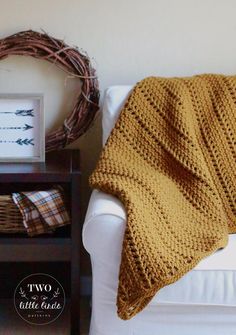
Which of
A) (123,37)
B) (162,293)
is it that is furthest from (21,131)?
(162,293)

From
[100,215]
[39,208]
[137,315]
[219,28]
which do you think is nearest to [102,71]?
[219,28]

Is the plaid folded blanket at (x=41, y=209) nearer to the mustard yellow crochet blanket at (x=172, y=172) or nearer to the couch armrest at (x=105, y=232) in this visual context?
the mustard yellow crochet blanket at (x=172, y=172)

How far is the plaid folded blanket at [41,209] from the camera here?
1.92 meters

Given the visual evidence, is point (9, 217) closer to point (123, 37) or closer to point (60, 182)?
point (60, 182)

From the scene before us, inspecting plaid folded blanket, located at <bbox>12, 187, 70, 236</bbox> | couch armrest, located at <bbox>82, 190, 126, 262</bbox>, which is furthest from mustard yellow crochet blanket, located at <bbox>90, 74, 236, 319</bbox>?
plaid folded blanket, located at <bbox>12, 187, 70, 236</bbox>

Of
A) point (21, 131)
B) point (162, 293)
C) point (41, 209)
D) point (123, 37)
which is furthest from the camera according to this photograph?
point (123, 37)

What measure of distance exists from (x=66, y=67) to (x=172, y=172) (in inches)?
23.6

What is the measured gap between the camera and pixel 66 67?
2.13 m

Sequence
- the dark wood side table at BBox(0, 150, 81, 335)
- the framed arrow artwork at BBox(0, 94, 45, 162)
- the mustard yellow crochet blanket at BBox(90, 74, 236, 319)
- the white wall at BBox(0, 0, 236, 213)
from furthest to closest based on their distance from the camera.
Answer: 1. the white wall at BBox(0, 0, 236, 213)
2. the framed arrow artwork at BBox(0, 94, 45, 162)
3. the dark wood side table at BBox(0, 150, 81, 335)
4. the mustard yellow crochet blanket at BBox(90, 74, 236, 319)

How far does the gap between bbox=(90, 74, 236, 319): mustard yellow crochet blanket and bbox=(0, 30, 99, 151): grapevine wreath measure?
0.23m

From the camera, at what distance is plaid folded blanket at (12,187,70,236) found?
6.29 ft

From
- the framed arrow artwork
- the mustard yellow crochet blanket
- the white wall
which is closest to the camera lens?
the mustard yellow crochet blanket

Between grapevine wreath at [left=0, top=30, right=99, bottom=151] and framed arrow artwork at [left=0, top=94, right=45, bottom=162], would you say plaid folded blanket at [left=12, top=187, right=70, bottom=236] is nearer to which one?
framed arrow artwork at [left=0, top=94, right=45, bottom=162]

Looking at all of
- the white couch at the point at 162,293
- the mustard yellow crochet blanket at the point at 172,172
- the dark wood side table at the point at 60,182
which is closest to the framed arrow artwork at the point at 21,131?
the dark wood side table at the point at 60,182
